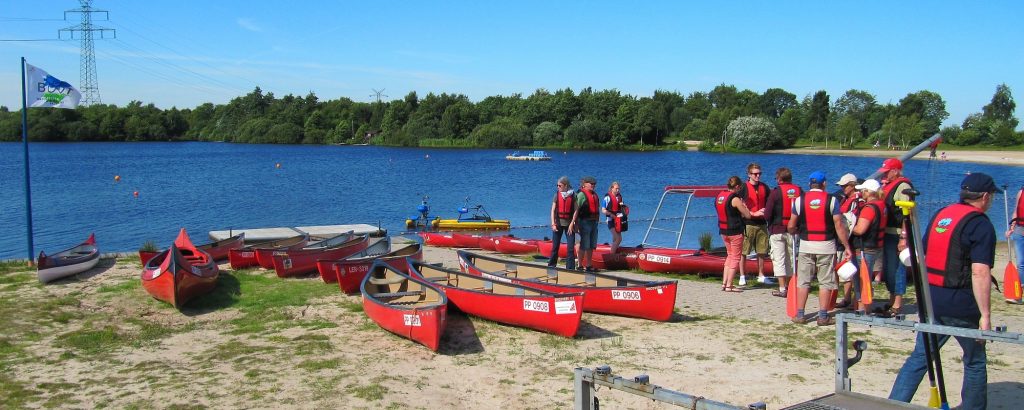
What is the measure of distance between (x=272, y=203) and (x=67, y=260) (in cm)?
2693

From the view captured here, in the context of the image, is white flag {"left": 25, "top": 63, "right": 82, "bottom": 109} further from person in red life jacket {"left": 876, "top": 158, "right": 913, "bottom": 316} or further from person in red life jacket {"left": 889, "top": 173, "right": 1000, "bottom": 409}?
person in red life jacket {"left": 889, "top": 173, "right": 1000, "bottom": 409}

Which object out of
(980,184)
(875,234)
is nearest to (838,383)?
(980,184)

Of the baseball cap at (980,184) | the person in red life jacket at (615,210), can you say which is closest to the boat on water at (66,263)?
the person in red life jacket at (615,210)

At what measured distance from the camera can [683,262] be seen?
43.3ft

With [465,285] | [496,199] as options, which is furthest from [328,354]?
[496,199]

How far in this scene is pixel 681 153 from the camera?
97250 mm

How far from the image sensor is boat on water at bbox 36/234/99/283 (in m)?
13.1

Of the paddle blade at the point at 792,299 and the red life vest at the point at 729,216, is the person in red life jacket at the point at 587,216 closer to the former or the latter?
the red life vest at the point at 729,216

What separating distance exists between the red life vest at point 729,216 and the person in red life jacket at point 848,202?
5.24 ft

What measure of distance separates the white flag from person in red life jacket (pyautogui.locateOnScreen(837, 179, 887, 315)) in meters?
14.1

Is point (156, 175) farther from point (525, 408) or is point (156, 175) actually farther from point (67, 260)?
point (525, 408)

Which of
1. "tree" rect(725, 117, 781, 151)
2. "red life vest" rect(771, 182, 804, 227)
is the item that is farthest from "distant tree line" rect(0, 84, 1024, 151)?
"red life vest" rect(771, 182, 804, 227)

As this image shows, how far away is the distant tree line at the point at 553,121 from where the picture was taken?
330 feet

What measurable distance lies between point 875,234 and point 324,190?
1650 inches
